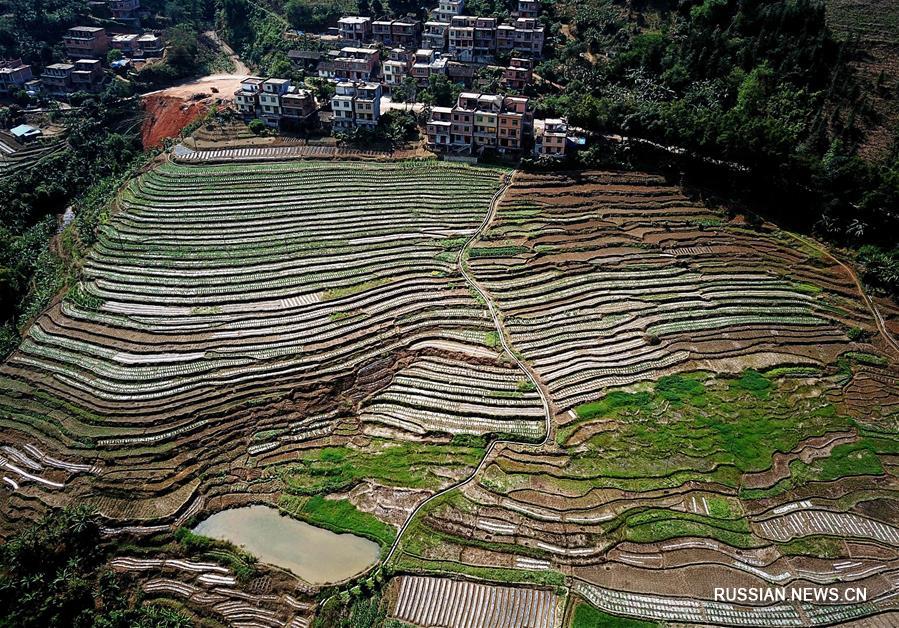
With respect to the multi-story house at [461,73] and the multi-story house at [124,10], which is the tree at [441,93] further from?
the multi-story house at [124,10]

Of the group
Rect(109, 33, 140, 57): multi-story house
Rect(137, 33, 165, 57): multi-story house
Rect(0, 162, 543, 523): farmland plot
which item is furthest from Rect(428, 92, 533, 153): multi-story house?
Rect(109, 33, 140, 57): multi-story house

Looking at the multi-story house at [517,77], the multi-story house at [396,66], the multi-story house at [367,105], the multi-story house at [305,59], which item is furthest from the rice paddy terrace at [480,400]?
the multi-story house at [305,59]

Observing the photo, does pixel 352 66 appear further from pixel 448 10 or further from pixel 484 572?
pixel 484 572

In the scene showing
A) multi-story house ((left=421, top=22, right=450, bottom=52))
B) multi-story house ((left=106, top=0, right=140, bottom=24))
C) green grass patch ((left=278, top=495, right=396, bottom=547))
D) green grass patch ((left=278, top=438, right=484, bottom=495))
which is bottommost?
green grass patch ((left=278, top=495, right=396, bottom=547))

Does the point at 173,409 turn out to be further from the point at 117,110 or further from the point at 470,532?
the point at 117,110

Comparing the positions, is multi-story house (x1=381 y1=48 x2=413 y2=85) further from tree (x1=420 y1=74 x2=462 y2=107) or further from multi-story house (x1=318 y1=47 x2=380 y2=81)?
tree (x1=420 y1=74 x2=462 y2=107)

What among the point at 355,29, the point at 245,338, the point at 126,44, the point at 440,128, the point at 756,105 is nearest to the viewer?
the point at 245,338

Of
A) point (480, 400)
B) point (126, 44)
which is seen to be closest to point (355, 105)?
point (480, 400)
